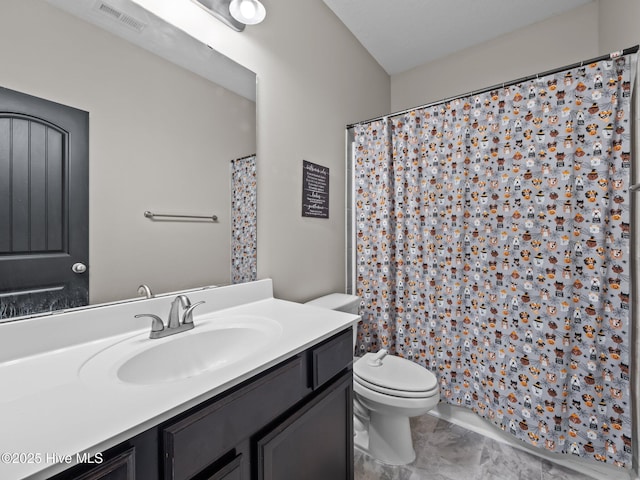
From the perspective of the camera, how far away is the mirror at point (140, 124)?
0.84m

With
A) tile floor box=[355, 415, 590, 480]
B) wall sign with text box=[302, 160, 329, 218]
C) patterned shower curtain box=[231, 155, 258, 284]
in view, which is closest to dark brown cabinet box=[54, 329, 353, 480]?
tile floor box=[355, 415, 590, 480]

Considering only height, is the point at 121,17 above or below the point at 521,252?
above

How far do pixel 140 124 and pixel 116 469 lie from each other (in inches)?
39.5

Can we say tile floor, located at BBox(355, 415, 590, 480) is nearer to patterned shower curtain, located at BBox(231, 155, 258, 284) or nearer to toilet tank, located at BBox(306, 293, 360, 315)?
toilet tank, located at BBox(306, 293, 360, 315)

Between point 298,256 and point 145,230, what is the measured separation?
842mm

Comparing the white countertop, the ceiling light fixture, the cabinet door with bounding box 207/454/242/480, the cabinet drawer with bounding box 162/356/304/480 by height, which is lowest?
the cabinet door with bounding box 207/454/242/480

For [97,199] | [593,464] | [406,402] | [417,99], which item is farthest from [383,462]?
[417,99]

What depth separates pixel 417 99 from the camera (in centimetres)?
257

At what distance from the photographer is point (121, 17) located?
3.26ft

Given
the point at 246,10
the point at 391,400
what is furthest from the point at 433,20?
the point at 391,400

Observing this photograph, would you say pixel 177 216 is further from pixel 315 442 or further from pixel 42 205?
pixel 315 442

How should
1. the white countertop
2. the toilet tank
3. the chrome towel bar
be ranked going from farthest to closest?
the toilet tank, the chrome towel bar, the white countertop

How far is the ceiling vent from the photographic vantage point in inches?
37.4

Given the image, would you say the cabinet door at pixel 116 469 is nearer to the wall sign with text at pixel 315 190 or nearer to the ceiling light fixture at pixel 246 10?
the wall sign with text at pixel 315 190
